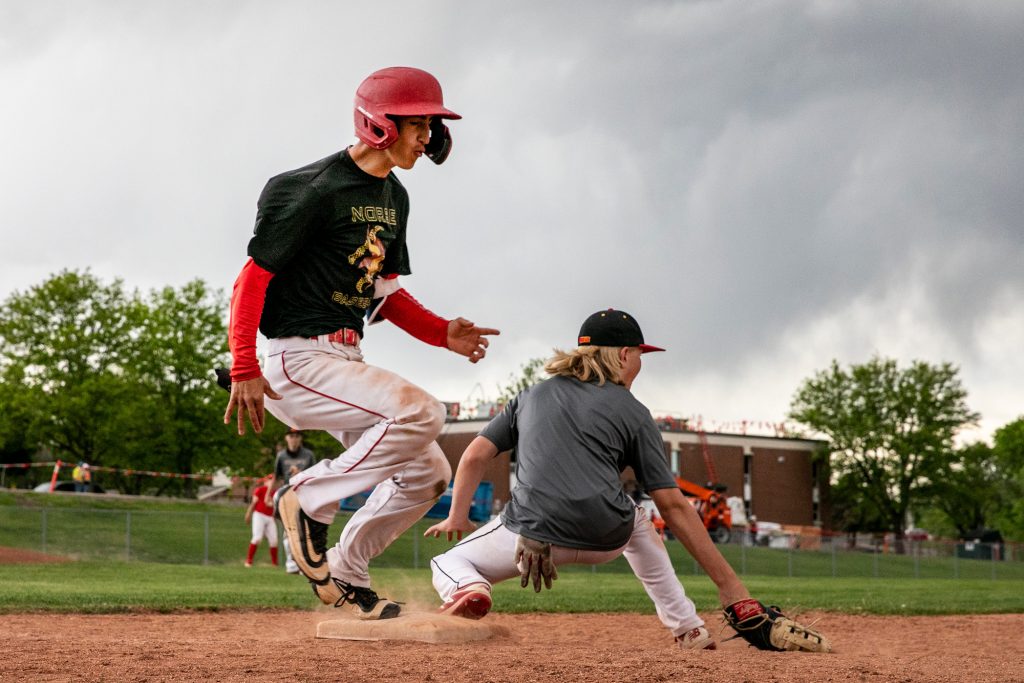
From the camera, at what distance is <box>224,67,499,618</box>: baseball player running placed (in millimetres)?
5898

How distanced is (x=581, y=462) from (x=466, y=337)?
53.3 inches

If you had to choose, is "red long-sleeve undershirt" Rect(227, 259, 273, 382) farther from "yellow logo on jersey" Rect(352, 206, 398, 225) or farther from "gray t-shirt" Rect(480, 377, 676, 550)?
"gray t-shirt" Rect(480, 377, 676, 550)

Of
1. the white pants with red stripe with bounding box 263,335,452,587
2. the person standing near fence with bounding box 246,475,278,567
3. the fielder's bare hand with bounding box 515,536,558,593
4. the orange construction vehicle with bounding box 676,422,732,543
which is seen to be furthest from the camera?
the orange construction vehicle with bounding box 676,422,732,543

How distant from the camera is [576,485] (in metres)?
5.86

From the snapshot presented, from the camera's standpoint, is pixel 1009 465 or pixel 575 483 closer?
pixel 575 483

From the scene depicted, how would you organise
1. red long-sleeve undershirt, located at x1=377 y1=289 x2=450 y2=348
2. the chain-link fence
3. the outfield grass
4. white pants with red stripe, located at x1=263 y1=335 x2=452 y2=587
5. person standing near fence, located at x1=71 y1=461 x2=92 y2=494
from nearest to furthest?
white pants with red stripe, located at x1=263 y1=335 x2=452 y2=587 < red long-sleeve undershirt, located at x1=377 y1=289 x2=450 y2=348 < the outfield grass < the chain-link fence < person standing near fence, located at x1=71 y1=461 x2=92 y2=494

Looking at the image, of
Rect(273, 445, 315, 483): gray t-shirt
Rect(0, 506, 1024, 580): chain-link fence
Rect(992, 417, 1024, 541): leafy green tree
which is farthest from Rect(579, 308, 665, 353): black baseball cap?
Rect(992, 417, 1024, 541): leafy green tree

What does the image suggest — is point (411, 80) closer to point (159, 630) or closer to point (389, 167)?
point (389, 167)

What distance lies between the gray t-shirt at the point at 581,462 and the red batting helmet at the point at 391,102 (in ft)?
4.96

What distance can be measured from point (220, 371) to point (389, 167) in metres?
1.39

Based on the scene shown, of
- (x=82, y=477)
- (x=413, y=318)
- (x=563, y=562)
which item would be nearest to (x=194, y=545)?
(x=82, y=477)

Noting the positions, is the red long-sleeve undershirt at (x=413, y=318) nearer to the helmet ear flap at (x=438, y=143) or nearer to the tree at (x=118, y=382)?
the helmet ear flap at (x=438, y=143)

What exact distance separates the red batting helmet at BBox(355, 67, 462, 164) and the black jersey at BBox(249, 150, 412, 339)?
0.75ft

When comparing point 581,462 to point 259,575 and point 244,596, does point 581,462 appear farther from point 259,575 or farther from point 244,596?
point 259,575
